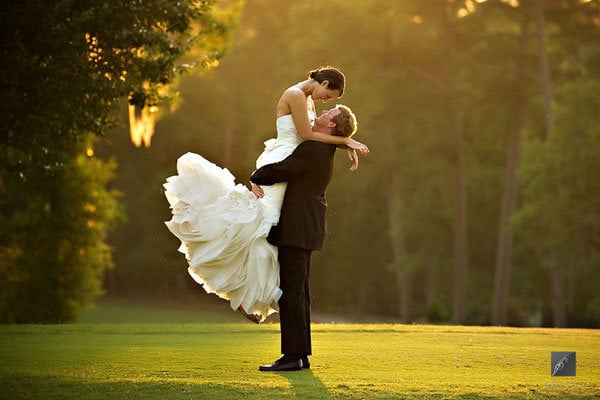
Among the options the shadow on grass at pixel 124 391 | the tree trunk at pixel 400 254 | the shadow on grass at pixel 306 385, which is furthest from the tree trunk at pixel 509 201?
the shadow on grass at pixel 124 391

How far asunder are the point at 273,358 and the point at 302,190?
5.84 ft

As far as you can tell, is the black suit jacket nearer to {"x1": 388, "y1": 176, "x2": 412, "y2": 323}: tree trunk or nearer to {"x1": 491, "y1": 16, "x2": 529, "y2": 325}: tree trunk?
{"x1": 491, "y1": 16, "x2": 529, "y2": 325}: tree trunk

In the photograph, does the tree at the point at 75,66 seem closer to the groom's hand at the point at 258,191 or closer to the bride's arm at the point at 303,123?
the groom's hand at the point at 258,191

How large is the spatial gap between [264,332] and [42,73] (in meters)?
6.14

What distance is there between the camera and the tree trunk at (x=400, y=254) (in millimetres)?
49641

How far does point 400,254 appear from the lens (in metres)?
51.7

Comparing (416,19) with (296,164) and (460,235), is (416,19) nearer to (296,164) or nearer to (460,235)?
(460,235)

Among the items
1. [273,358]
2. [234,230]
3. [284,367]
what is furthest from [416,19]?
[284,367]

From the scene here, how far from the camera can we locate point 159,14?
748 inches

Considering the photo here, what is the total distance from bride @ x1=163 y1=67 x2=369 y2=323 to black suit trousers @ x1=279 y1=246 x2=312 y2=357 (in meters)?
0.08

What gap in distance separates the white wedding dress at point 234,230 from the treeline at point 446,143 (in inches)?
1171

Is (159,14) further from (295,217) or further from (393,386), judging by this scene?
(393,386)

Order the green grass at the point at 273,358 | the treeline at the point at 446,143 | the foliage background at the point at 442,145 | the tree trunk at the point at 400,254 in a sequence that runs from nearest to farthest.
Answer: the green grass at the point at 273,358 < the treeline at the point at 446,143 < the foliage background at the point at 442,145 < the tree trunk at the point at 400,254

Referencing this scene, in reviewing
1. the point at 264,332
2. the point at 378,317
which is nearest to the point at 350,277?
the point at 378,317
